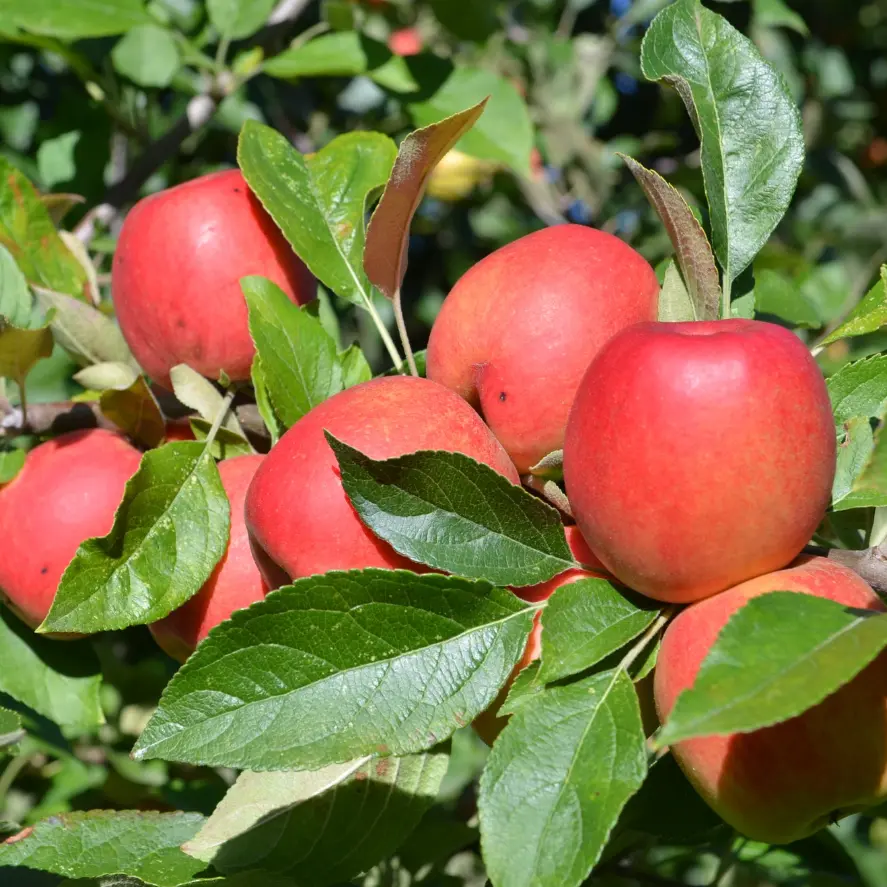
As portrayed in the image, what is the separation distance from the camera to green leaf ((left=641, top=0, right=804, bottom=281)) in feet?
3.51

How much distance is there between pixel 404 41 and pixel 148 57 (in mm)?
1681

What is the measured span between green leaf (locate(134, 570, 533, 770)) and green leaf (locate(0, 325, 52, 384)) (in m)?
0.52

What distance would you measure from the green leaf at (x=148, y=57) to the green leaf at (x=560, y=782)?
154 cm

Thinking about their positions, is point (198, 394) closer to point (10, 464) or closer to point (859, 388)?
point (10, 464)

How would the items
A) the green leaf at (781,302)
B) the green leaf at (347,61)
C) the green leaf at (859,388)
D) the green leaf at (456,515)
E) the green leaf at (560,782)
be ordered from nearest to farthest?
the green leaf at (560,782) → the green leaf at (456,515) → the green leaf at (859,388) → the green leaf at (781,302) → the green leaf at (347,61)

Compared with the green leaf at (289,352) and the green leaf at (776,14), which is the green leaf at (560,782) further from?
the green leaf at (776,14)

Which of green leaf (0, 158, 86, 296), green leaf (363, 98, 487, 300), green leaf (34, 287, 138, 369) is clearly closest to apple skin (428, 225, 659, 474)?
green leaf (363, 98, 487, 300)

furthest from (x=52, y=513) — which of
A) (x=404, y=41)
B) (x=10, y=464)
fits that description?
(x=404, y=41)

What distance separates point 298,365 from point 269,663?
0.40m

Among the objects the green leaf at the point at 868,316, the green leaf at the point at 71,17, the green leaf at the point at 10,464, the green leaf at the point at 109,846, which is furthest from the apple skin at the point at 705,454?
the green leaf at the point at 71,17

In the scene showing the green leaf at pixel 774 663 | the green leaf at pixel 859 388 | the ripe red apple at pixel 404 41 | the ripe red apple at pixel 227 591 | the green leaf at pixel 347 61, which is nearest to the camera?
the green leaf at pixel 774 663

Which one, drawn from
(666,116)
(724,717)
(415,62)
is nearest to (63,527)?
(724,717)

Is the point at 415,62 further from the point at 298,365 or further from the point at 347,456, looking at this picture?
the point at 347,456

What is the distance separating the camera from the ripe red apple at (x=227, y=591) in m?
1.13
